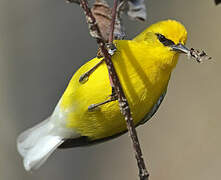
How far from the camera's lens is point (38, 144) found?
3.09 m

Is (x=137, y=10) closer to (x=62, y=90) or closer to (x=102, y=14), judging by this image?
(x=102, y=14)

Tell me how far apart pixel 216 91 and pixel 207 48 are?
0.64m

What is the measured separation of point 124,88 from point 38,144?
2.83 feet

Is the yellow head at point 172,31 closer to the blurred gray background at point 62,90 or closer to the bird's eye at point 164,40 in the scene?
the bird's eye at point 164,40

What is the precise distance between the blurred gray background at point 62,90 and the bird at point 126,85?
2562 mm

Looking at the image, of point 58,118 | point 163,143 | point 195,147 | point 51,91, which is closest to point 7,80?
point 51,91

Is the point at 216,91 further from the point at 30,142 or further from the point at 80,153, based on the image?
the point at 30,142

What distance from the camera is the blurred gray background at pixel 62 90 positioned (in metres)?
5.30

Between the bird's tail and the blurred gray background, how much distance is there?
1985mm

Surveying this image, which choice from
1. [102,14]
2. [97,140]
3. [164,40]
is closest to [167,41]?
[164,40]

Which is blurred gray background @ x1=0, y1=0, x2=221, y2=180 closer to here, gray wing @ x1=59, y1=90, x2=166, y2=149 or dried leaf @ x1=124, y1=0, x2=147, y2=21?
gray wing @ x1=59, y1=90, x2=166, y2=149

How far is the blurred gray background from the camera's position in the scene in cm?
530

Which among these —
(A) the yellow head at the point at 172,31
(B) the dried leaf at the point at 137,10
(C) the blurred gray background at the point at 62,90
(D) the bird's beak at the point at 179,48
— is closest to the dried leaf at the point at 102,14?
(B) the dried leaf at the point at 137,10

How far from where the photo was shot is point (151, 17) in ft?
20.6
